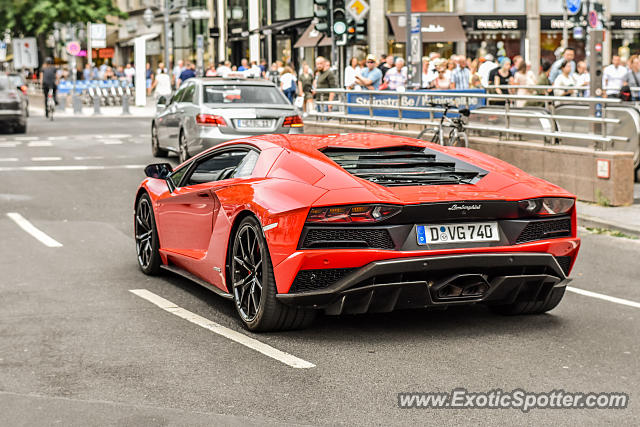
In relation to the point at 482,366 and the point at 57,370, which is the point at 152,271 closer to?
the point at 57,370

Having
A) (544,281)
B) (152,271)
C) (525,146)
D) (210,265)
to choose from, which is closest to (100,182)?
(525,146)

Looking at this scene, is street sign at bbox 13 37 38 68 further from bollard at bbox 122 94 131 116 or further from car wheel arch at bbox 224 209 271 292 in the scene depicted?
car wheel arch at bbox 224 209 271 292

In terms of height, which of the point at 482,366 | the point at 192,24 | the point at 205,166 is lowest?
the point at 482,366

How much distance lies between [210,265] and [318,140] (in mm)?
1101

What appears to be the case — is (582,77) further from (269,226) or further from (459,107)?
(269,226)

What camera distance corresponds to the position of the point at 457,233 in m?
6.51

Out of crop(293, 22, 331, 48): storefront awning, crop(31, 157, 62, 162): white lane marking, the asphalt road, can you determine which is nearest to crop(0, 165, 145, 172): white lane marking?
Result: crop(31, 157, 62, 162): white lane marking

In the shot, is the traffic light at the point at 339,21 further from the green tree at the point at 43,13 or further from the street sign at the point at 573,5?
the green tree at the point at 43,13

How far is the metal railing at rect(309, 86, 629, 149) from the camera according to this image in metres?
13.8

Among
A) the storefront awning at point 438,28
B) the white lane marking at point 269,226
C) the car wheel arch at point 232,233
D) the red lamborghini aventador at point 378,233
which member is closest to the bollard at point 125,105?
the storefront awning at point 438,28

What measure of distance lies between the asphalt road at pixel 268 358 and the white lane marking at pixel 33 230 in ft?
3.81

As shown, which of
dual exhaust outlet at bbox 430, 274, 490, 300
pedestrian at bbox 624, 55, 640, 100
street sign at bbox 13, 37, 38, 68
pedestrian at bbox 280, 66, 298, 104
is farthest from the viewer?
street sign at bbox 13, 37, 38, 68

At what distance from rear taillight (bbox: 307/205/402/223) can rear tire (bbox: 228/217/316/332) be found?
415 millimetres

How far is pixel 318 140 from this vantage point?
7574 mm
